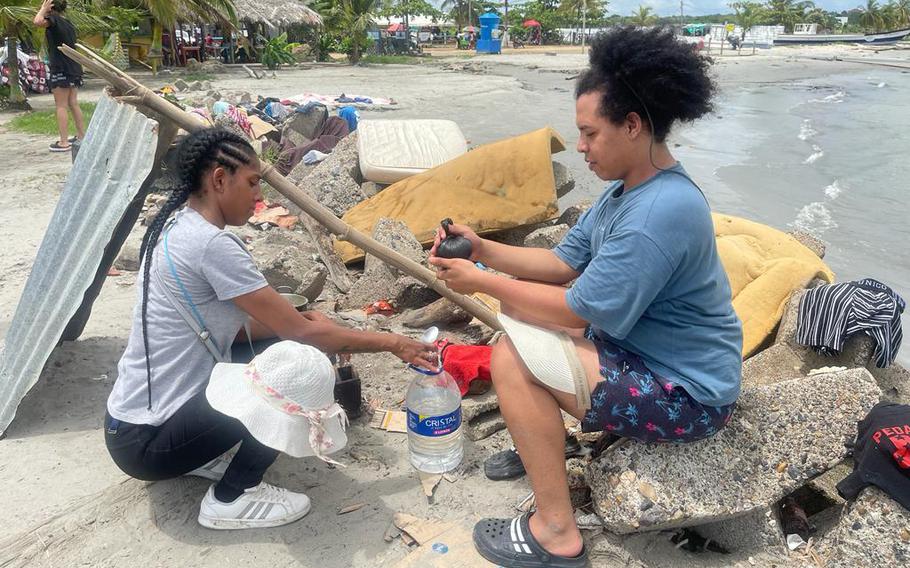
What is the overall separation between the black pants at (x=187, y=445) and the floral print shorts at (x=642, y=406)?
129 cm

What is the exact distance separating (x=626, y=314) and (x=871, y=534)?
1.12m

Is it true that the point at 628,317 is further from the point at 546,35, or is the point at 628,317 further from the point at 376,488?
the point at 546,35

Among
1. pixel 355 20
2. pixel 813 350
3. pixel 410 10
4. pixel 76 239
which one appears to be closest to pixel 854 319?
pixel 813 350

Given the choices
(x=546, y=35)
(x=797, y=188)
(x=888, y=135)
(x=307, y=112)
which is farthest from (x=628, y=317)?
(x=546, y=35)

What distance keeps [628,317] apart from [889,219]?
781 centimetres

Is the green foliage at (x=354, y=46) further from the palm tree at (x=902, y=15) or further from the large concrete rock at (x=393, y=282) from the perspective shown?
the palm tree at (x=902, y=15)

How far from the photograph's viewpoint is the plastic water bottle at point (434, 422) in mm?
2791

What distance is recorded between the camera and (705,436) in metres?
2.35

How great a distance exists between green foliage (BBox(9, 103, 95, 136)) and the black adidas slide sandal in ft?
36.2

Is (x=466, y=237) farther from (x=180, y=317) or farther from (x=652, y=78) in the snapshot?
(x=180, y=317)

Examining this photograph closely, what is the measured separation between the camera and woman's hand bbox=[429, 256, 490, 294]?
2.42 m

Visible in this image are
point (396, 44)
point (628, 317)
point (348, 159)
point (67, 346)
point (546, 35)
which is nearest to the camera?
point (628, 317)

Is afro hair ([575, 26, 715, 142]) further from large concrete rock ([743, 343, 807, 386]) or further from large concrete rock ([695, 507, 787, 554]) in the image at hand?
large concrete rock ([743, 343, 807, 386])

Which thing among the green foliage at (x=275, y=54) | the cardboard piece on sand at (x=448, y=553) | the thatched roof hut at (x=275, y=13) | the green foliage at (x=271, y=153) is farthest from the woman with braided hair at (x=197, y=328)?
the thatched roof hut at (x=275, y=13)
